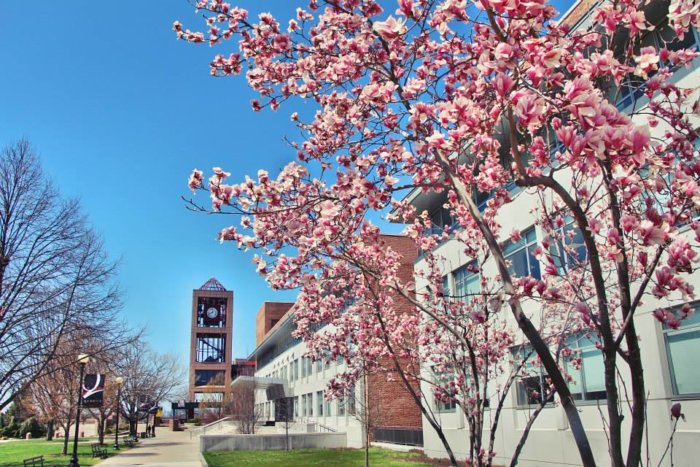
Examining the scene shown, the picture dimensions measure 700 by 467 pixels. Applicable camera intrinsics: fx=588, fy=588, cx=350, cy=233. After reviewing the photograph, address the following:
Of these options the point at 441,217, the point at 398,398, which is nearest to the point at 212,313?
the point at 398,398

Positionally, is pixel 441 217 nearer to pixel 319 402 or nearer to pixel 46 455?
pixel 319 402

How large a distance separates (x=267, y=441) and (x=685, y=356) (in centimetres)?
2439

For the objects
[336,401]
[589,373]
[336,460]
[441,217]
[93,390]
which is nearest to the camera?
[589,373]

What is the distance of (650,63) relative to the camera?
11.8ft

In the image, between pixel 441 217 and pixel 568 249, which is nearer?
pixel 568 249

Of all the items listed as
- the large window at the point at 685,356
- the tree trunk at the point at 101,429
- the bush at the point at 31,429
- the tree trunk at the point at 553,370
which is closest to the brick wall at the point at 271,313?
the bush at the point at 31,429

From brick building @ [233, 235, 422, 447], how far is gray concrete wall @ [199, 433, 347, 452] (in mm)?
976

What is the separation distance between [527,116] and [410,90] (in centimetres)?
179

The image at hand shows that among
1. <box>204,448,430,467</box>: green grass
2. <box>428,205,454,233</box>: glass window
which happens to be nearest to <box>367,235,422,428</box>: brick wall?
<box>204,448,430,467</box>: green grass

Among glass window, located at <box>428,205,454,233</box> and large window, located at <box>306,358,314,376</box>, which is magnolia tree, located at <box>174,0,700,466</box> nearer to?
glass window, located at <box>428,205,454,233</box>

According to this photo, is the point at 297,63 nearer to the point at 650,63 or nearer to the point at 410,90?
the point at 410,90

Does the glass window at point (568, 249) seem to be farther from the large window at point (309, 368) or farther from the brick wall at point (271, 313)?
the brick wall at point (271, 313)

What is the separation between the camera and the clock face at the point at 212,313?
87688 mm

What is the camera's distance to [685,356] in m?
10.8
